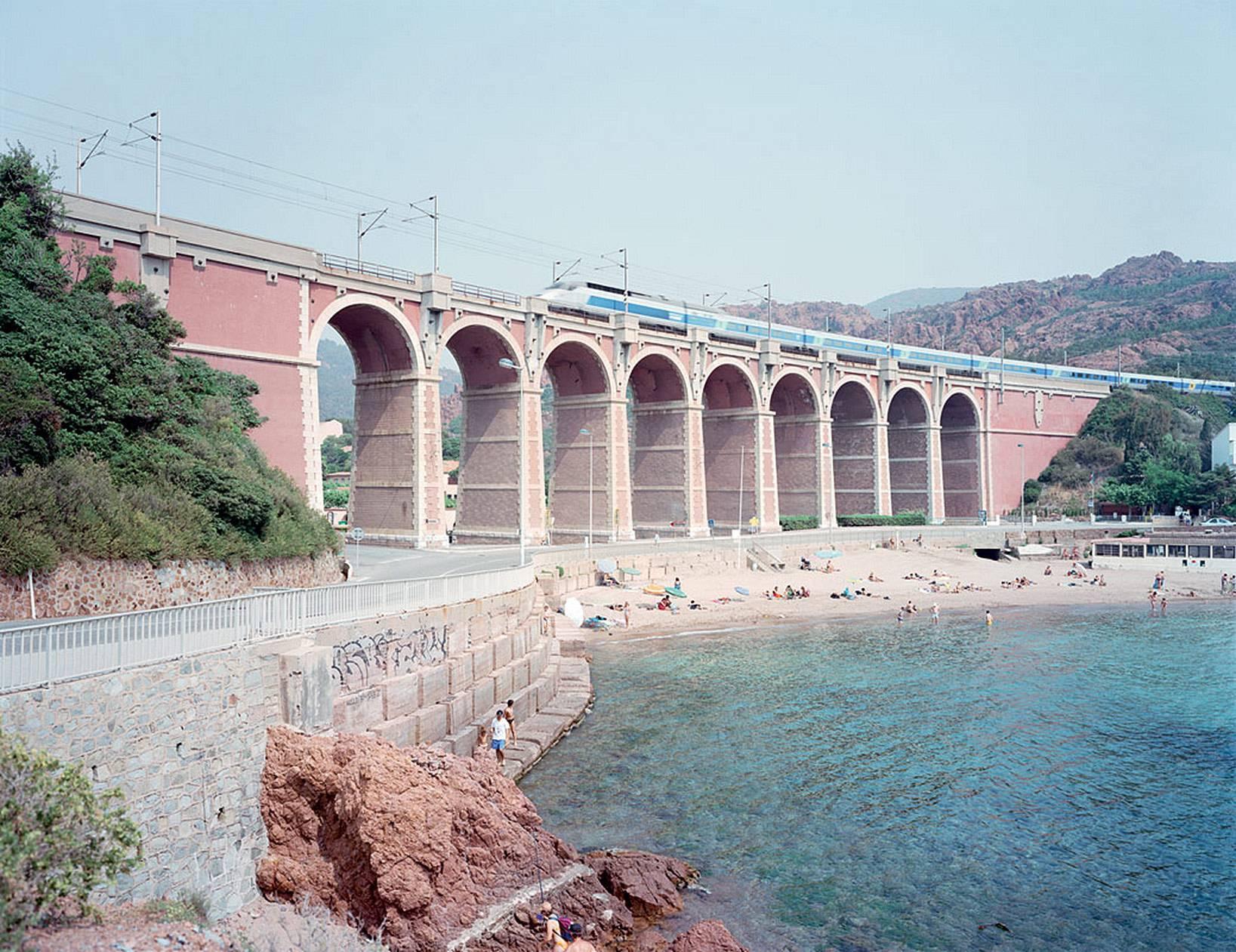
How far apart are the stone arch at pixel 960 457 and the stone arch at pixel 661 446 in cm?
3141

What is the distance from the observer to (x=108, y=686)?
10.8 m

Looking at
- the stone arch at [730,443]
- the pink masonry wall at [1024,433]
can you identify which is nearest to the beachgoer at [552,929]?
the stone arch at [730,443]

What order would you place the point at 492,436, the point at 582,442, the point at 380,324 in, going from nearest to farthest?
the point at 380,324, the point at 492,436, the point at 582,442

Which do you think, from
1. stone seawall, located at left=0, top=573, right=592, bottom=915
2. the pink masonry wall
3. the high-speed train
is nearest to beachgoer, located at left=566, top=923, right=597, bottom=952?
stone seawall, located at left=0, top=573, right=592, bottom=915

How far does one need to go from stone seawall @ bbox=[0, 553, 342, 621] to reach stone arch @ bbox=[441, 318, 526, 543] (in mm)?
26948

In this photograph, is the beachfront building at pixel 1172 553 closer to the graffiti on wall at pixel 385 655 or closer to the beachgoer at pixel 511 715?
the beachgoer at pixel 511 715

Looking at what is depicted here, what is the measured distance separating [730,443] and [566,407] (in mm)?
15196

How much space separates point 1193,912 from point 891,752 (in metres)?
8.21

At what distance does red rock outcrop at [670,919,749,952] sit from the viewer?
1223 cm

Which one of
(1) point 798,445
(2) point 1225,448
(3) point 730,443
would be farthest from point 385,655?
(2) point 1225,448

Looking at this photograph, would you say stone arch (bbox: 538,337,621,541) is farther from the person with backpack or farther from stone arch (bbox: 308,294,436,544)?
the person with backpack

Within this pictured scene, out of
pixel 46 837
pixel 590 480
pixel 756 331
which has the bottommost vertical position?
pixel 46 837

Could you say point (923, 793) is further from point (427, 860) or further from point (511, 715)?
point (427, 860)

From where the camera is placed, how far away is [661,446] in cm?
6012
